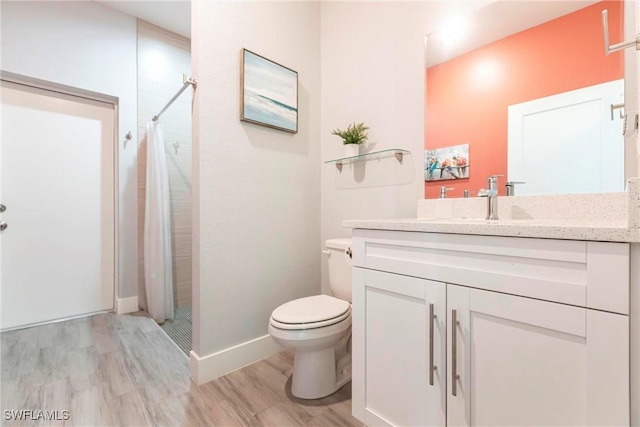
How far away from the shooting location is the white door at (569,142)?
104 cm

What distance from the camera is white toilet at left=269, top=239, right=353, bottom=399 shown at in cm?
130

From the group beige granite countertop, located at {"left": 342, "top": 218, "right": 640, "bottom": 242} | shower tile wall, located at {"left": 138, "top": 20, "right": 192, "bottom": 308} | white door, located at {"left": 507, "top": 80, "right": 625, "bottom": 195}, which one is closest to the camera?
beige granite countertop, located at {"left": 342, "top": 218, "right": 640, "bottom": 242}

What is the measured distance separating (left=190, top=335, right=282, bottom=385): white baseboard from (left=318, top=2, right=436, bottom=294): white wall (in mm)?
587

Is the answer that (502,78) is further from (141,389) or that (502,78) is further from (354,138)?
(141,389)

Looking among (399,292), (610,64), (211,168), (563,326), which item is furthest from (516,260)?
(211,168)

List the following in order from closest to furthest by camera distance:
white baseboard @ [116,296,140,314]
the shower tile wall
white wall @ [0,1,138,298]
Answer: white wall @ [0,1,138,298] → white baseboard @ [116,296,140,314] → the shower tile wall

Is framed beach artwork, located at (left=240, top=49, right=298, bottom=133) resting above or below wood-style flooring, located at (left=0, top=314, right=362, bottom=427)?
above

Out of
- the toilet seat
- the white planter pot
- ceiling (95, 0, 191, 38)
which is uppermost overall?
ceiling (95, 0, 191, 38)

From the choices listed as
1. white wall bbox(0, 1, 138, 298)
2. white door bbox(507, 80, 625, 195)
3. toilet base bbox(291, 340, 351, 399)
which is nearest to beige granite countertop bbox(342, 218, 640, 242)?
white door bbox(507, 80, 625, 195)

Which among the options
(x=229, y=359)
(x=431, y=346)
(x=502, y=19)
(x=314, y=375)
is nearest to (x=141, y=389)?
(x=229, y=359)

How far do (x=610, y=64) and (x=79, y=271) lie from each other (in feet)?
11.8

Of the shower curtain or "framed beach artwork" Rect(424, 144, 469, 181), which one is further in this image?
the shower curtain

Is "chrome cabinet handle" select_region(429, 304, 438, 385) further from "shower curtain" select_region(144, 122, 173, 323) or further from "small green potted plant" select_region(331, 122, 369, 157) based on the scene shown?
"shower curtain" select_region(144, 122, 173, 323)

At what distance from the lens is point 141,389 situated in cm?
142
